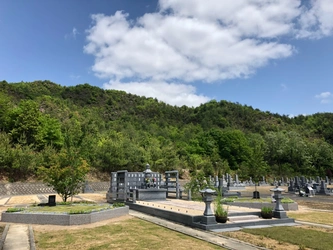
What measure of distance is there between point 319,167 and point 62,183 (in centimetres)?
6046

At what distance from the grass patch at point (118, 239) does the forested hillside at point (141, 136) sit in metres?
8.03

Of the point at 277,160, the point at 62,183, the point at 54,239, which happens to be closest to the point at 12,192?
the point at 62,183

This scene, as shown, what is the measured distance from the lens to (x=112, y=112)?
295ft

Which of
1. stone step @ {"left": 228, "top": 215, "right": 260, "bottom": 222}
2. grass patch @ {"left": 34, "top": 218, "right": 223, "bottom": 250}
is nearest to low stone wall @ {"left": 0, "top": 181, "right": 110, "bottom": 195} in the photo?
grass patch @ {"left": 34, "top": 218, "right": 223, "bottom": 250}

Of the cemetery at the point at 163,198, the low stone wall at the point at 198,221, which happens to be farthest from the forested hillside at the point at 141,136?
the low stone wall at the point at 198,221

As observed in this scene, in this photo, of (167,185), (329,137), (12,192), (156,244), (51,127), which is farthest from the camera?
(329,137)

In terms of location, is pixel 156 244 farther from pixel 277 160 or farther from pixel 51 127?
pixel 277 160

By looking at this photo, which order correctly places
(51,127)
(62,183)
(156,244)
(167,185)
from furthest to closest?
(51,127), (167,185), (62,183), (156,244)

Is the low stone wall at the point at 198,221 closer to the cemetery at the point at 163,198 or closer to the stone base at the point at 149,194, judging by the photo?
the cemetery at the point at 163,198

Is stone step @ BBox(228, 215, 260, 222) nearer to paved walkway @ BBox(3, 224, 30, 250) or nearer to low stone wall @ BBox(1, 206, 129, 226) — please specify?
low stone wall @ BBox(1, 206, 129, 226)

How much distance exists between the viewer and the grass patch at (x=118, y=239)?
7594mm

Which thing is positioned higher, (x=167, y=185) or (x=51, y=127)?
(x=51, y=127)

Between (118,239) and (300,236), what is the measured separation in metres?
5.56

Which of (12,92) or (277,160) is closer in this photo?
(277,160)
